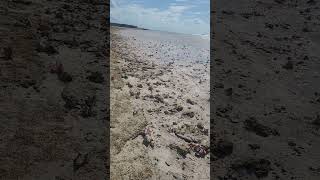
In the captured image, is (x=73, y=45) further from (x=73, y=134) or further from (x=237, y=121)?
(x=237, y=121)

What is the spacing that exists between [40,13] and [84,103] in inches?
309

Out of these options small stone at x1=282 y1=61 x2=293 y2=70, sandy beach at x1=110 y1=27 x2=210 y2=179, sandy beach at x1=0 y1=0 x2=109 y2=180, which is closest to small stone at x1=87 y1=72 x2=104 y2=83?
sandy beach at x1=0 y1=0 x2=109 y2=180

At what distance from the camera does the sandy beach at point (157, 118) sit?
1073 centimetres

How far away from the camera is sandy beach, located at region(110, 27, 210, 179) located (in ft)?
35.2

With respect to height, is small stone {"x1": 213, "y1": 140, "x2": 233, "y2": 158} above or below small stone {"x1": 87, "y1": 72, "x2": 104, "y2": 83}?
below

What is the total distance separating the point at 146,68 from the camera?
18.0 metres

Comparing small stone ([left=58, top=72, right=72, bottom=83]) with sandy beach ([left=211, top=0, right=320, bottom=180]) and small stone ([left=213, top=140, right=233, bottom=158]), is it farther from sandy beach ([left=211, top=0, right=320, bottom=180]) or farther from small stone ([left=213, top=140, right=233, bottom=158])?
small stone ([left=213, top=140, right=233, bottom=158])

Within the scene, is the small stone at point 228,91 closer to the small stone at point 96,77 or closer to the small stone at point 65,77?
the small stone at point 96,77

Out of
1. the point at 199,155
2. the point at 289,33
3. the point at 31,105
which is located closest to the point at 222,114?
the point at 199,155

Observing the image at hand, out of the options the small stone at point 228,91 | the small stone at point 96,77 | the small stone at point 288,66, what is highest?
the small stone at point 288,66

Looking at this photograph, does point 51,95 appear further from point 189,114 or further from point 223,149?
point 223,149

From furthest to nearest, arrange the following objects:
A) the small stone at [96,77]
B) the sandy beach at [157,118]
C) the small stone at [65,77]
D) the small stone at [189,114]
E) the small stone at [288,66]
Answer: the small stone at [288,66] → the small stone at [96,77] → the small stone at [189,114] → the small stone at [65,77] → the sandy beach at [157,118]

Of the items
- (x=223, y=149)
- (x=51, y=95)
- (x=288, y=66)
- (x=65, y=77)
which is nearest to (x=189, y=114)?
(x=223, y=149)

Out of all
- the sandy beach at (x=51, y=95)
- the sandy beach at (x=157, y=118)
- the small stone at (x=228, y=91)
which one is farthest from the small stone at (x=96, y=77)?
the small stone at (x=228, y=91)
